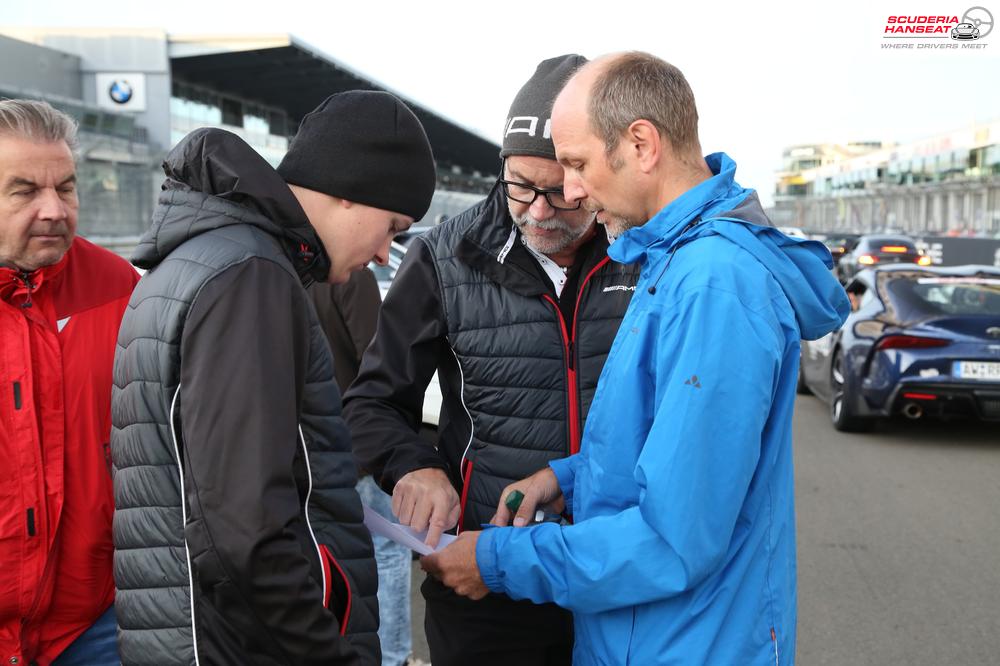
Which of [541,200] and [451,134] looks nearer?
[541,200]

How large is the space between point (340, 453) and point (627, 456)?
0.59 m

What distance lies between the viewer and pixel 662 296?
1.79m

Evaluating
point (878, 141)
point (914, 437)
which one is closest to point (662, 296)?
point (914, 437)

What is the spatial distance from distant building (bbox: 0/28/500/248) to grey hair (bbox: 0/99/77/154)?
24.6 m

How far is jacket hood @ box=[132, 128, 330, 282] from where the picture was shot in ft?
5.86

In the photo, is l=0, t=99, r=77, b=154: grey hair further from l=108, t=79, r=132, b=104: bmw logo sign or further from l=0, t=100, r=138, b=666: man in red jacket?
l=108, t=79, r=132, b=104: bmw logo sign

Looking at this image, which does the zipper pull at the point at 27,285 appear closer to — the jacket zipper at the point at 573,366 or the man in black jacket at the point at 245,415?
the man in black jacket at the point at 245,415

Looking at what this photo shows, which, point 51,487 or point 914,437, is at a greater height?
point 51,487

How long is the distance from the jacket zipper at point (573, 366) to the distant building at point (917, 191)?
4376 cm

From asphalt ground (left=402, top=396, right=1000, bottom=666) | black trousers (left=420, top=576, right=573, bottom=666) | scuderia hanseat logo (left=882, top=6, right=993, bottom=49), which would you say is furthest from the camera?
scuderia hanseat logo (left=882, top=6, right=993, bottom=49)

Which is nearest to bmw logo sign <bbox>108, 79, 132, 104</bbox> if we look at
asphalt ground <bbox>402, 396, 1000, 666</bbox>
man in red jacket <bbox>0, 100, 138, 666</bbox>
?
asphalt ground <bbox>402, 396, 1000, 666</bbox>

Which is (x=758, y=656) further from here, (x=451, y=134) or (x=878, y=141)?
(x=878, y=141)

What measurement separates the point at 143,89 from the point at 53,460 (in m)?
40.0

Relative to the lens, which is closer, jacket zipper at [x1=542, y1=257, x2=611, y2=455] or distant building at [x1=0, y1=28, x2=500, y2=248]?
jacket zipper at [x1=542, y1=257, x2=611, y2=455]
